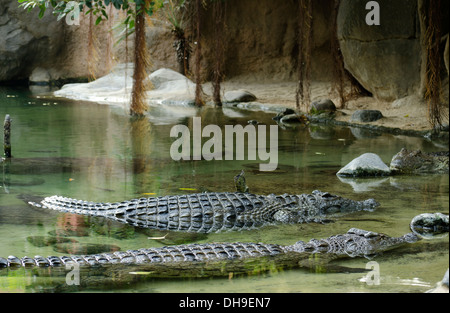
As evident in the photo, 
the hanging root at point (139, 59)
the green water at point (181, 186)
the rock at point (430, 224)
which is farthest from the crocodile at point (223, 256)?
the hanging root at point (139, 59)

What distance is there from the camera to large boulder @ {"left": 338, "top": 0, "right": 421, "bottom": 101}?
10695 millimetres

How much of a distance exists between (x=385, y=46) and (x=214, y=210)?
23.5 ft

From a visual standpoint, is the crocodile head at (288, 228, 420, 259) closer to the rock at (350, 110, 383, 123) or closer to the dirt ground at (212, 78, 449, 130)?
the dirt ground at (212, 78, 449, 130)

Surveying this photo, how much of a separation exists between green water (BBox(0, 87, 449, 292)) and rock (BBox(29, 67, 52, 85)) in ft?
27.5

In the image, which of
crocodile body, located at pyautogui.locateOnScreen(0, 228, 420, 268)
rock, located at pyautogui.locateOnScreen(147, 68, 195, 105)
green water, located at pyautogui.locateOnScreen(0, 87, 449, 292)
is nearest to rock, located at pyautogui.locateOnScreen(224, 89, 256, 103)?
rock, located at pyautogui.locateOnScreen(147, 68, 195, 105)

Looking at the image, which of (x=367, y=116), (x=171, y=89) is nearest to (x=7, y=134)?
(x=367, y=116)

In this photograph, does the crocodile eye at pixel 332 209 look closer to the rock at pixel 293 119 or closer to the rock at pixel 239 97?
Answer: the rock at pixel 293 119

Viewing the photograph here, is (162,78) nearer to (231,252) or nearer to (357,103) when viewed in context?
(357,103)

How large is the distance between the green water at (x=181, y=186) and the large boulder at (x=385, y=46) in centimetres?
187

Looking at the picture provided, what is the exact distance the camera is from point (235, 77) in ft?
55.5

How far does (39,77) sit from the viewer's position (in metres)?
19.2

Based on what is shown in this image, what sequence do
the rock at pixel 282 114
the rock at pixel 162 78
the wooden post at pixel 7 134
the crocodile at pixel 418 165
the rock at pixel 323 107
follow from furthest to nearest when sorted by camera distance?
the rock at pixel 162 78, the rock at pixel 282 114, the rock at pixel 323 107, the wooden post at pixel 7 134, the crocodile at pixel 418 165

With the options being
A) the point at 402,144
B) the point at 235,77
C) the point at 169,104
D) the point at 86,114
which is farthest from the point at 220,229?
the point at 235,77

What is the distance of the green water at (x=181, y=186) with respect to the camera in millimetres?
3600
